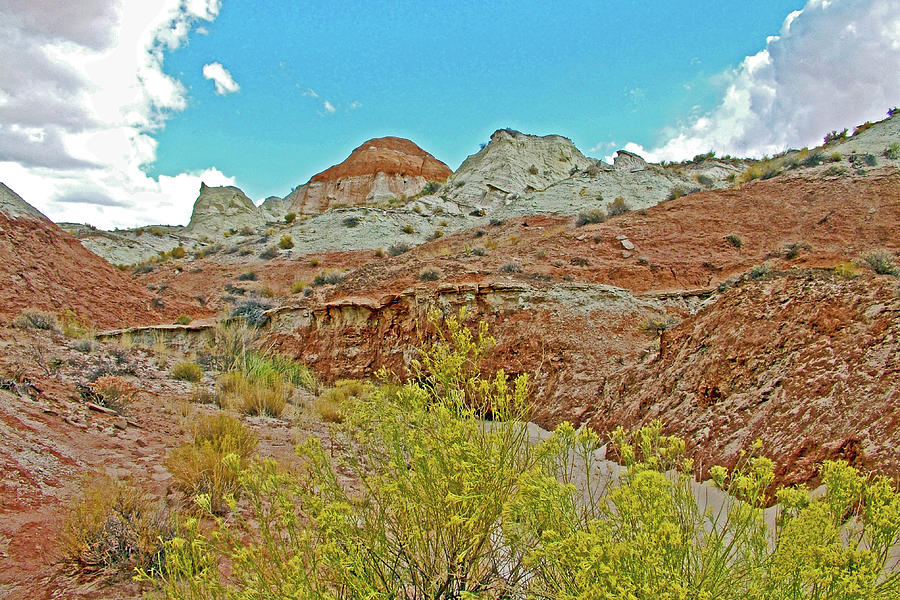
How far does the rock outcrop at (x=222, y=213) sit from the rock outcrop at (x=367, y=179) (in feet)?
19.7

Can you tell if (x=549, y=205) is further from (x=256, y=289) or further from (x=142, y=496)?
(x=142, y=496)

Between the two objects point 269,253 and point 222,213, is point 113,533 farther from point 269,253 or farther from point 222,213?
point 222,213

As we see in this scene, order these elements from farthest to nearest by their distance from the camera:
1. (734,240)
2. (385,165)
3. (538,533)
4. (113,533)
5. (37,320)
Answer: (385,165) < (734,240) < (37,320) < (113,533) < (538,533)

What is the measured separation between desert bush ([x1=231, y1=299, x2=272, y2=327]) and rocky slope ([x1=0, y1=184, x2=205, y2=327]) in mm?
2141

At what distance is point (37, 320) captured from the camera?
28.8 ft

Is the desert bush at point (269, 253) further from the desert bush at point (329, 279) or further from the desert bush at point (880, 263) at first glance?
the desert bush at point (880, 263)

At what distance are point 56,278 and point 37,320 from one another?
131 inches

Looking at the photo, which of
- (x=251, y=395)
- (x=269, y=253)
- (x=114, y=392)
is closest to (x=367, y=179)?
(x=269, y=253)

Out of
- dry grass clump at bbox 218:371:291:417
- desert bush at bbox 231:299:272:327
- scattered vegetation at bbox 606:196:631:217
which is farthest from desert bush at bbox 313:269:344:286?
scattered vegetation at bbox 606:196:631:217

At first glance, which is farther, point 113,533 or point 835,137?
point 835,137

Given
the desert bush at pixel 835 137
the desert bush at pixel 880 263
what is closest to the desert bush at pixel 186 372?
the desert bush at pixel 880 263

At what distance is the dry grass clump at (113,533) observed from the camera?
280 cm

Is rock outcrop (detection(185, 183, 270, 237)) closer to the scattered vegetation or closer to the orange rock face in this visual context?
the orange rock face

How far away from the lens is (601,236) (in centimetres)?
1395
